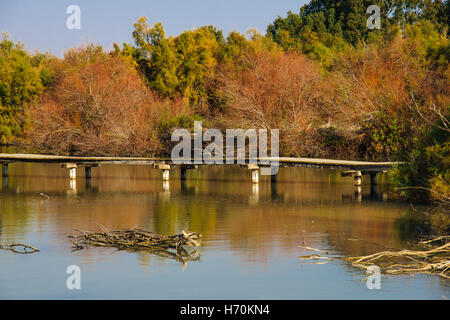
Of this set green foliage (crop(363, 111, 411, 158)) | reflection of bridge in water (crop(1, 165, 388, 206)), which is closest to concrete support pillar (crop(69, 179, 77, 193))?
reflection of bridge in water (crop(1, 165, 388, 206))

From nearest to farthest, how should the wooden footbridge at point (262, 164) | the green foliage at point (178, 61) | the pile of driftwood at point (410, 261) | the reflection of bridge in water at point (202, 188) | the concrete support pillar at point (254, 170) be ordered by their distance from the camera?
the pile of driftwood at point (410, 261) < the reflection of bridge in water at point (202, 188) < the wooden footbridge at point (262, 164) < the concrete support pillar at point (254, 170) < the green foliage at point (178, 61)

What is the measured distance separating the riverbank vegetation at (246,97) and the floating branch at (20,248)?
9982 millimetres

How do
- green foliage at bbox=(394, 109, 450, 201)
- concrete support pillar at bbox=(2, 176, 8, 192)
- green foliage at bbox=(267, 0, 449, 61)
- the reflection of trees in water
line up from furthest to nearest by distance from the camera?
green foliage at bbox=(267, 0, 449, 61)
concrete support pillar at bbox=(2, 176, 8, 192)
green foliage at bbox=(394, 109, 450, 201)
the reflection of trees in water

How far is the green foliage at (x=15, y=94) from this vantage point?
57.2m

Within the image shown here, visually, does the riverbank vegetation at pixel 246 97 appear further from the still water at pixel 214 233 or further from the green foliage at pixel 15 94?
the still water at pixel 214 233

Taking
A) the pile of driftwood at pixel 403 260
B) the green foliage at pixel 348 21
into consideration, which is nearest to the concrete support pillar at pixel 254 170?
the pile of driftwood at pixel 403 260

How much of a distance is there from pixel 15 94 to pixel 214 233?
143ft

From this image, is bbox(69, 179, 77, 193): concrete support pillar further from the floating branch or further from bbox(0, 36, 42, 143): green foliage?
bbox(0, 36, 42, 143): green foliage

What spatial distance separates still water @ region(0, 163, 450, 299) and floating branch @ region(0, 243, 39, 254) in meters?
0.26

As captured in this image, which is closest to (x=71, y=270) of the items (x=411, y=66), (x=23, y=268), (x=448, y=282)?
(x=23, y=268)

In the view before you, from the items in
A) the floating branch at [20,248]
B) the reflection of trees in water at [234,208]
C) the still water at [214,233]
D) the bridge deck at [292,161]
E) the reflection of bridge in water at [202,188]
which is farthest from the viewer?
the bridge deck at [292,161]

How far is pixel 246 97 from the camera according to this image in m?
40.5

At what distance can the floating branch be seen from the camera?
51.7 ft

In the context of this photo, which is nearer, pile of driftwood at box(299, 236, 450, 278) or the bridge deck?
pile of driftwood at box(299, 236, 450, 278)
